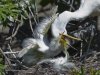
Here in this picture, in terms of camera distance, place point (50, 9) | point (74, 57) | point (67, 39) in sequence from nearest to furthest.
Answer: point (67, 39), point (74, 57), point (50, 9)

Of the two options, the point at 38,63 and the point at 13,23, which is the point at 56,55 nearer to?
the point at 38,63

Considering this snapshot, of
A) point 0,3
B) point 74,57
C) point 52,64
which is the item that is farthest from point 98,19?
point 0,3

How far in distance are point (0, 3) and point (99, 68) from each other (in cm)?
66

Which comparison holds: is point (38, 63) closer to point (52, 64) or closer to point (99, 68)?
point (52, 64)

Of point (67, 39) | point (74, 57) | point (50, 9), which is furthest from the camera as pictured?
point (50, 9)

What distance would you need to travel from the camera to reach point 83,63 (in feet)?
8.46

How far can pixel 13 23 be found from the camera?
282cm

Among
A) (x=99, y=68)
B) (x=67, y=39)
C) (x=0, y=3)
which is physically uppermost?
(x=0, y=3)

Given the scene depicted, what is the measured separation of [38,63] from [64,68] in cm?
15

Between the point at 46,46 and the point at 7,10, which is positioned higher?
the point at 7,10

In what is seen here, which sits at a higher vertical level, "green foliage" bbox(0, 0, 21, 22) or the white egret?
"green foliage" bbox(0, 0, 21, 22)

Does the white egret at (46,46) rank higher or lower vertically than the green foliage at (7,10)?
lower

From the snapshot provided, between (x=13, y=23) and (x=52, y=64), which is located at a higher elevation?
(x=13, y=23)

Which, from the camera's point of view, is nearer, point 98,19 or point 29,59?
point 29,59
